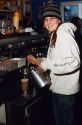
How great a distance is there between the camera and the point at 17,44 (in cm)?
325

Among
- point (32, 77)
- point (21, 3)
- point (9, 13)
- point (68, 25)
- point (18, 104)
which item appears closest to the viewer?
point (68, 25)

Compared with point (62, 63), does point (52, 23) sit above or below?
above

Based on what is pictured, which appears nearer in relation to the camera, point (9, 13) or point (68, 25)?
point (68, 25)

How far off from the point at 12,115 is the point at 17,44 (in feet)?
2.77

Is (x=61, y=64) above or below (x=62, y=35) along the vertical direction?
below

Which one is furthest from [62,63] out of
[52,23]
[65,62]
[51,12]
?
[51,12]

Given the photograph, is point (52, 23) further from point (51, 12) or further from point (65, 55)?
point (65, 55)

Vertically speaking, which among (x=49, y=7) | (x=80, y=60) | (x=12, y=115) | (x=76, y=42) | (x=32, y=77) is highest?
(x=49, y=7)

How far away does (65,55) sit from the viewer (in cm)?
→ 251

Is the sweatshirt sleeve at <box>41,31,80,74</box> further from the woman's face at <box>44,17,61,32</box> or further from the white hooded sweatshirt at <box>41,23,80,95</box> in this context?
the woman's face at <box>44,17,61,32</box>

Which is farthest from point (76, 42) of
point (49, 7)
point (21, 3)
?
point (21, 3)

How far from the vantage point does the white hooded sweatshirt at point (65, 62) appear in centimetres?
251

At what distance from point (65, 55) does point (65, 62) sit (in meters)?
0.07

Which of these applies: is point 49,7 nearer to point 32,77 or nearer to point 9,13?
point 32,77
